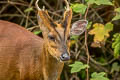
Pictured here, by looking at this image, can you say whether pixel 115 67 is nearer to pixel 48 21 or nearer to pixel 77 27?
pixel 77 27

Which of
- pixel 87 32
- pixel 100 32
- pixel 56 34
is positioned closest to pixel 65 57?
pixel 56 34

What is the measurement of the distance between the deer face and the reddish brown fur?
0.57ft

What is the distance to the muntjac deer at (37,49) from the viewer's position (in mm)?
3846

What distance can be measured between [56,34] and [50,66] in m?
0.42

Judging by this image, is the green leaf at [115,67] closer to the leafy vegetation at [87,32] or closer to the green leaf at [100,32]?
the leafy vegetation at [87,32]

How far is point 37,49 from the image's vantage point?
421 centimetres

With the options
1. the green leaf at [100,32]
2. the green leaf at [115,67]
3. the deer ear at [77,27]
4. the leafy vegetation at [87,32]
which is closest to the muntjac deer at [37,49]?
the deer ear at [77,27]

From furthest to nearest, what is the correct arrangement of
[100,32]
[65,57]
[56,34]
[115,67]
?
[115,67]
[100,32]
[56,34]
[65,57]

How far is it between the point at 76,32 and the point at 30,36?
557mm

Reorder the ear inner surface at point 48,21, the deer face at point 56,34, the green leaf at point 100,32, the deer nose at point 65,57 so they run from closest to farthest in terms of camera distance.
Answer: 1. the deer nose at point 65,57
2. the deer face at point 56,34
3. the ear inner surface at point 48,21
4. the green leaf at point 100,32

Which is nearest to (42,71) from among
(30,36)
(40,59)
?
(40,59)

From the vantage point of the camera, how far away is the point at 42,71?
4.18 metres

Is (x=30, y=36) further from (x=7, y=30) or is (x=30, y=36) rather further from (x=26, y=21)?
(x=26, y=21)

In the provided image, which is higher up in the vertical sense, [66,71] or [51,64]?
[51,64]
